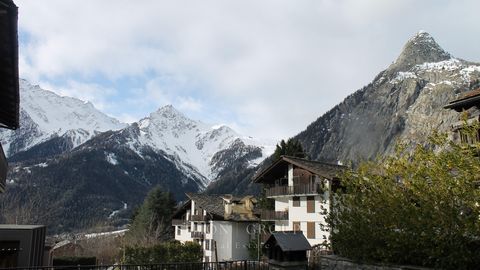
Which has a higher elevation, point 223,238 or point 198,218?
point 198,218

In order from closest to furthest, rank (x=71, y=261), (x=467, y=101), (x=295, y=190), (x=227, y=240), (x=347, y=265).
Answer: (x=347, y=265), (x=467, y=101), (x=295, y=190), (x=71, y=261), (x=227, y=240)

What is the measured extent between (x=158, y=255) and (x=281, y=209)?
13.0m

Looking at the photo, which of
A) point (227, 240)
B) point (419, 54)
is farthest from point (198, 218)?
point (419, 54)

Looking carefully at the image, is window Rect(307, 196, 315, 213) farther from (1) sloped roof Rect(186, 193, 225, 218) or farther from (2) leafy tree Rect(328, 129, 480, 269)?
(2) leafy tree Rect(328, 129, 480, 269)

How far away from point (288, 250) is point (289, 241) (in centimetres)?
44

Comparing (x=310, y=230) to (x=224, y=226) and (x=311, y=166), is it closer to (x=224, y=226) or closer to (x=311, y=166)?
(x=311, y=166)

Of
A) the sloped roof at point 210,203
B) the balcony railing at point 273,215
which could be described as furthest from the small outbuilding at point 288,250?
the sloped roof at point 210,203

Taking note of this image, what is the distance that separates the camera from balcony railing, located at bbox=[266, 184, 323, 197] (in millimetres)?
37656

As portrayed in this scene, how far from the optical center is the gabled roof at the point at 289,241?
13.2m

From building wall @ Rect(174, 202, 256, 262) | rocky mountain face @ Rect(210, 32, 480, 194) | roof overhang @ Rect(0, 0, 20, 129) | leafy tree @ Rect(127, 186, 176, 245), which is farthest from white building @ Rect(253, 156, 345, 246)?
rocky mountain face @ Rect(210, 32, 480, 194)

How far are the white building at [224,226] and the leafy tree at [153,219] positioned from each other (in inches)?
270

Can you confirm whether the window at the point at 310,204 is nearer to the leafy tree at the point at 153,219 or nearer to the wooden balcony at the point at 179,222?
the wooden balcony at the point at 179,222

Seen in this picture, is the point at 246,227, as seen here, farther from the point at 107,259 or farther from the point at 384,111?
the point at 384,111

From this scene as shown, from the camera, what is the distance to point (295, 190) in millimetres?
39344
